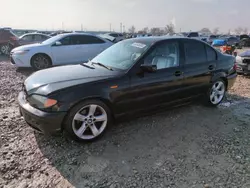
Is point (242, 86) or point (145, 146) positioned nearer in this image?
point (145, 146)

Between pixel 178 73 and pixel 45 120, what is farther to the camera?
pixel 178 73

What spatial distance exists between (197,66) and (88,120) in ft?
7.96

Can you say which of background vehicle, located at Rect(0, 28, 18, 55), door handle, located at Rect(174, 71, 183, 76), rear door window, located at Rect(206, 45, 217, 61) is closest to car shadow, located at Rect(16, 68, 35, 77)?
background vehicle, located at Rect(0, 28, 18, 55)

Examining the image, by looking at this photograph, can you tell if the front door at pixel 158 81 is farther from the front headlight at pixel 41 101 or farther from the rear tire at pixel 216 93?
the front headlight at pixel 41 101

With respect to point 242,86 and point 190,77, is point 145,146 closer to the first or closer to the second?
point 190,77

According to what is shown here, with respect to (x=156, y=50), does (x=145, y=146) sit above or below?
below

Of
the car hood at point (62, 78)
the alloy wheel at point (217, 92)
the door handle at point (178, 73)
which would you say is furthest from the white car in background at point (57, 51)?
the door handle at point (178, 73)

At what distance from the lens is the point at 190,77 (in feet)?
14.1

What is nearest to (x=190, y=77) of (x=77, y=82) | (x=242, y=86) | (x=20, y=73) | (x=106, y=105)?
(x=106, y=105)

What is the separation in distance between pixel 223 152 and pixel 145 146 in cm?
113

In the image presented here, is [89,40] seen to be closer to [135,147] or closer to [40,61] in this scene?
[40,61]

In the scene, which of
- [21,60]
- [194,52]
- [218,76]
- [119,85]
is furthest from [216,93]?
[21,60]

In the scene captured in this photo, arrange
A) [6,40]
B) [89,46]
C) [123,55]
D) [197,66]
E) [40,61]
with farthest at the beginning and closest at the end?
1. [6,40]
2. [89,46]
3. [40,61]
4. [197,66]
5. [123,55]

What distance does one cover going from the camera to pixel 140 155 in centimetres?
314
